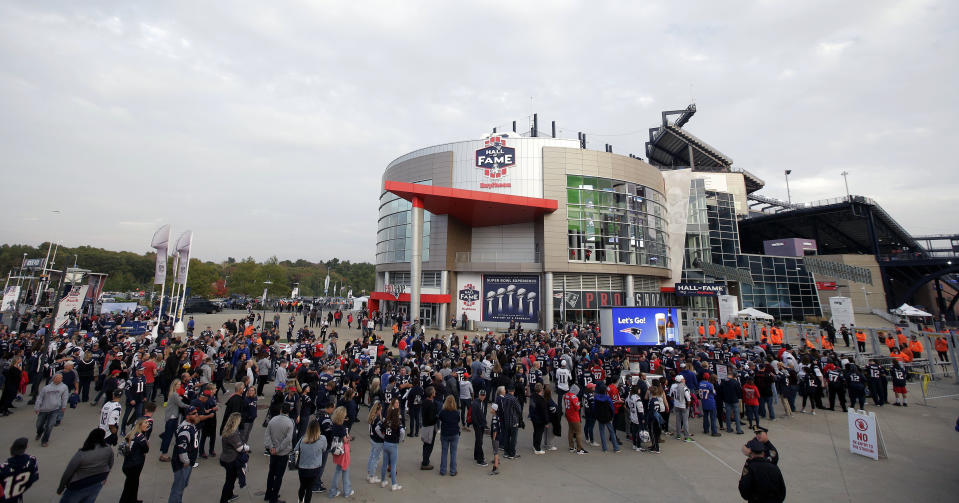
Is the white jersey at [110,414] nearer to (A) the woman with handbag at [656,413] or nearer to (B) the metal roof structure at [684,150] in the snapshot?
(A) the woman with handbag at [656,413]

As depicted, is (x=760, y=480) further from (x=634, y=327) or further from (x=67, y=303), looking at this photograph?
(x=67, y=303)

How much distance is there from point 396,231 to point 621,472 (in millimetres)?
38696

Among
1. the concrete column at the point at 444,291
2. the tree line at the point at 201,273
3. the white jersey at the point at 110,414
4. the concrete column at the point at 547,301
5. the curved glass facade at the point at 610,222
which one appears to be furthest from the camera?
the tree line at the point at 201,273

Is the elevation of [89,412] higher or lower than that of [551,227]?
lower

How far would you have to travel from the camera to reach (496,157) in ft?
128

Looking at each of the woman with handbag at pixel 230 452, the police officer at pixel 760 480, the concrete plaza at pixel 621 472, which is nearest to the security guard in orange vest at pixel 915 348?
the concrete plaza at pixel 621 472

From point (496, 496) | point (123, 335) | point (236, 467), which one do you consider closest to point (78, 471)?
point (236, 467)

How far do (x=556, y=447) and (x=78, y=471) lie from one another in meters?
9.51

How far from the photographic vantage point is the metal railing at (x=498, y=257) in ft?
127

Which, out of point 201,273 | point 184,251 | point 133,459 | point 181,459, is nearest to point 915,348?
point 181,459

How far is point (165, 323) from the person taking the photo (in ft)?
97.5

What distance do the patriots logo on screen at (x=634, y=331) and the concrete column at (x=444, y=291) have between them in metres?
20.7

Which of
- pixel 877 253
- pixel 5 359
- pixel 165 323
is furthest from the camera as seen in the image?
pixel 877 253

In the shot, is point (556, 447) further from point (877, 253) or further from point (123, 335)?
point (877, 253)
